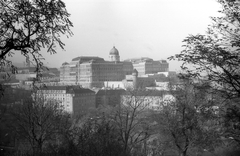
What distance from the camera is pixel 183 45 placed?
20.0 feet

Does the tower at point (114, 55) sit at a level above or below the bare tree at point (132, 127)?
above

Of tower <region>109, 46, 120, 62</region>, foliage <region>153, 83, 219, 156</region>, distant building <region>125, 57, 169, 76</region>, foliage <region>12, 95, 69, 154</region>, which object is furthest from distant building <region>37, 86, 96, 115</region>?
distant building <region>125, 57, 169, 76</region>

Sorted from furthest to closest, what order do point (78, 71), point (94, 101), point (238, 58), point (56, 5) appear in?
point (78, 71) < point (94, 101) < point (238, 58) < point (56, 5)

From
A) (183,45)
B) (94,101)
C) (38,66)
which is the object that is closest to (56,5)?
(38,66)

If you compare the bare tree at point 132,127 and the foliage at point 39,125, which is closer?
the foliage at point 39,125

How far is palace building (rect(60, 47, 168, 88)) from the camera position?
87375 millimetres

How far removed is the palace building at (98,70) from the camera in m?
87.4

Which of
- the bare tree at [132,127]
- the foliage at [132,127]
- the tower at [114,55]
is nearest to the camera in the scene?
the foliage at [132,127]

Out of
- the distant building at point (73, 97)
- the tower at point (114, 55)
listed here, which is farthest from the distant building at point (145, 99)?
the tower at point (114, 55)

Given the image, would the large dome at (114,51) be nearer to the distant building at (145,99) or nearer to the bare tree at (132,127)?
the distant building at (145,99)

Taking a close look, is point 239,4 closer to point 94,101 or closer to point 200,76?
point 200,76

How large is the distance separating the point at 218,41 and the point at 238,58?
1.81ft

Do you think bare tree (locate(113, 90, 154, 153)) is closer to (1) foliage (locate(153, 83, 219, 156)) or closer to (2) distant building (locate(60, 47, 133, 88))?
(1) foliage (locate(153, 83, 219, 156))

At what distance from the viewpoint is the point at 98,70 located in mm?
87188
